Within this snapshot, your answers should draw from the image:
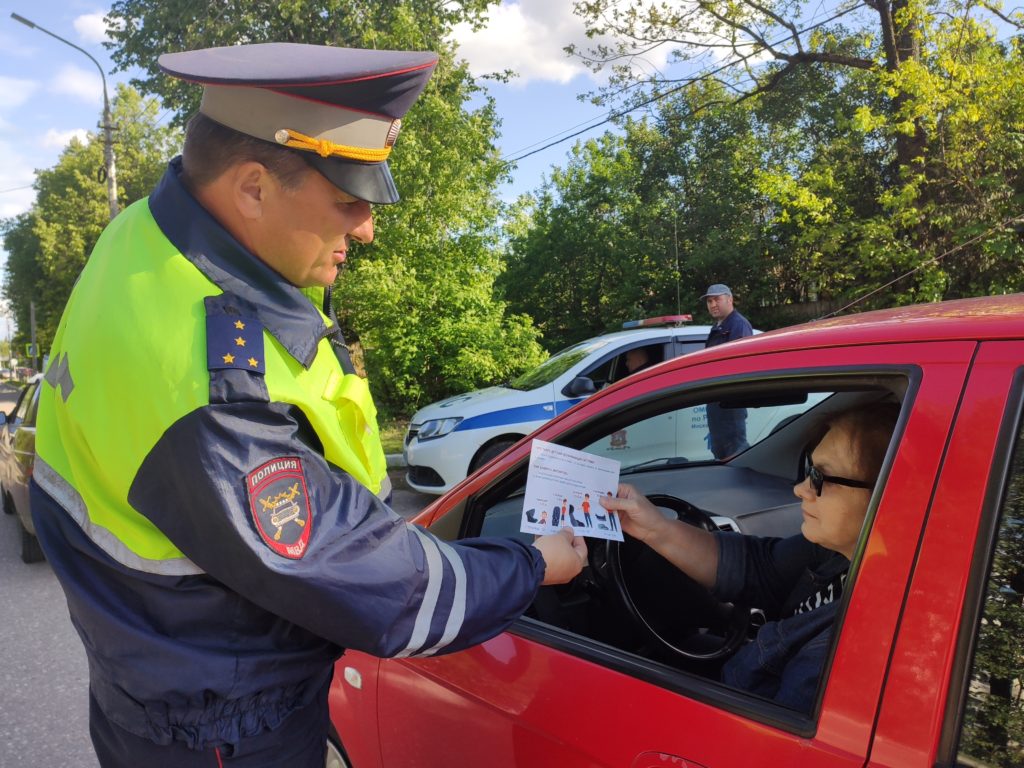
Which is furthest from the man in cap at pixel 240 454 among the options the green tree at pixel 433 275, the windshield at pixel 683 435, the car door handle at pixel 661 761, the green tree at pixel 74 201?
the green tree at pixel 74 201

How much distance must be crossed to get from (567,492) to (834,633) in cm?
63

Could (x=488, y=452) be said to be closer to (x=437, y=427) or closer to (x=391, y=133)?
(x=437, y=427)

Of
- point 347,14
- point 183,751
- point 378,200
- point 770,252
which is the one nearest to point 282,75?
point 378,200

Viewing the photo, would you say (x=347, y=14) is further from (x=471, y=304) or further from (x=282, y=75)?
(x=282, y=75)

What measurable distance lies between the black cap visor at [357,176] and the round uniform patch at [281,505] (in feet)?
1.48

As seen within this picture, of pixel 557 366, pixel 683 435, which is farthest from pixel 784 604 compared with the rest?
pixel 557 366

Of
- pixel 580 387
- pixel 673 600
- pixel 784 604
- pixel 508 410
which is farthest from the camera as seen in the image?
pixel 508 410

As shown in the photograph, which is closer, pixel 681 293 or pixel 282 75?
pixel 282 75

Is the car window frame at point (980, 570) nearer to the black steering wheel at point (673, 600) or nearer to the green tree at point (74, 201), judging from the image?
the black steering wheel at point (673, 600)

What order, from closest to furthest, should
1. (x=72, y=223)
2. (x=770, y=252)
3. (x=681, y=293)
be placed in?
(x=770, y=252)
(x=681, y=293)
(x=72, y=223)

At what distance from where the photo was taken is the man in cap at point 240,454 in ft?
3.34

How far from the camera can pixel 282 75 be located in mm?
1104

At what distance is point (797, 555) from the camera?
1976 mm

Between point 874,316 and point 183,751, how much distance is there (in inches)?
56.3
